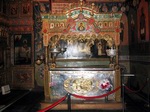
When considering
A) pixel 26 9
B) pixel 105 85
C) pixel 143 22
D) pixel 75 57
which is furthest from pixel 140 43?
pixel 26 9

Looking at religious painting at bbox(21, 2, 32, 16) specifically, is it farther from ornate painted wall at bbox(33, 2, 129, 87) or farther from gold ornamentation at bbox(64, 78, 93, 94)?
gold ornamentation at bbox(64, 78, 93, 94)

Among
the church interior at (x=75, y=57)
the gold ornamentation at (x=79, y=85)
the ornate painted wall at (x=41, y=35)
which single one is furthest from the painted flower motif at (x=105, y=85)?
the ornate painted wall at (x=41, y=35)

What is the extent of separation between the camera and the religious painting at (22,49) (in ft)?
32.7

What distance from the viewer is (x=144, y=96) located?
7.20 metres

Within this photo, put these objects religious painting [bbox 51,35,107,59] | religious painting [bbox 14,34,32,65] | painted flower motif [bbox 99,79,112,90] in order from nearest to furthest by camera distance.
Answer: painted flower motif [bbox 99,79,112,90] → religious painting [bbox 51,35,107,59] → religious painting [bbox 14,34,32,65]

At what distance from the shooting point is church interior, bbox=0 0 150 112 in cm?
617

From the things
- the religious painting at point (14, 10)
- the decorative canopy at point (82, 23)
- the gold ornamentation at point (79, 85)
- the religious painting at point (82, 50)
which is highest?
the religious painting at point (14, 10)

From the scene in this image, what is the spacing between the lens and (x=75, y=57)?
9703 millimetres

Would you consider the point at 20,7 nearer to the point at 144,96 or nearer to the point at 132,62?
the point at 132,62

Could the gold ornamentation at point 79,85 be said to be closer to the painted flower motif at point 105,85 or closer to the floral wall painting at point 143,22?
the painted flower motif at point 105,85

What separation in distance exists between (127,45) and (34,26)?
17.9ft

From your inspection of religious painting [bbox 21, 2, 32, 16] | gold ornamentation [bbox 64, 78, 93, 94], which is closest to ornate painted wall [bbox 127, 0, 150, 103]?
gold ornamentation [bbox 64, 78, 93, 94]

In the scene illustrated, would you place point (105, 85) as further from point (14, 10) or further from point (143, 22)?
point (14, 10)

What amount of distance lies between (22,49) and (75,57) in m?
3.10
